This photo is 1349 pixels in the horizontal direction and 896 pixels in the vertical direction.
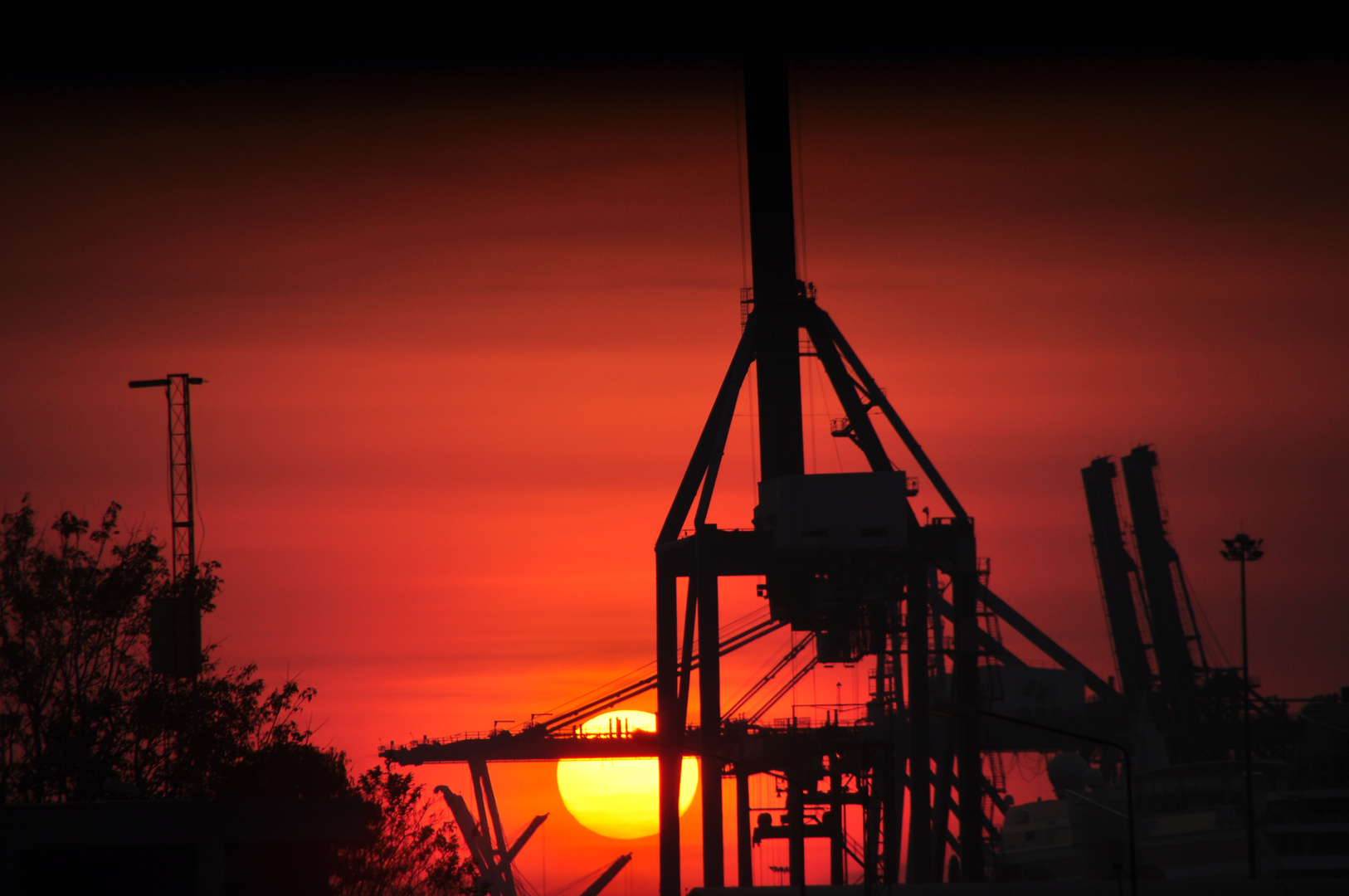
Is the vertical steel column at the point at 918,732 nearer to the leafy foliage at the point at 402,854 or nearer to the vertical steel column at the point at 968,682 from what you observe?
the vertical steel column at the point at 968,682

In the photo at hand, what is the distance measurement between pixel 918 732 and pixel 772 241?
80.8 ft

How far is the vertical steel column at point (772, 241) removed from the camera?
74000 millimetres

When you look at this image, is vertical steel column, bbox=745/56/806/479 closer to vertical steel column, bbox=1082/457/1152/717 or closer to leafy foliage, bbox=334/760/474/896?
leafy foliage, bbox=334/760/474/896

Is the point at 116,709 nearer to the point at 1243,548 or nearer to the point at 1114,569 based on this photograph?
the point at 1243,548

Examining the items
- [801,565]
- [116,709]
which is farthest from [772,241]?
[116,709]

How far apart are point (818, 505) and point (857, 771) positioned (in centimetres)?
1326

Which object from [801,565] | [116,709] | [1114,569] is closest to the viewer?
[116,709]

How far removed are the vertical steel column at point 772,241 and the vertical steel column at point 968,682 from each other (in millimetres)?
10249

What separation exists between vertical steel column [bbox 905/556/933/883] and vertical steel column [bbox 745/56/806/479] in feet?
34.9

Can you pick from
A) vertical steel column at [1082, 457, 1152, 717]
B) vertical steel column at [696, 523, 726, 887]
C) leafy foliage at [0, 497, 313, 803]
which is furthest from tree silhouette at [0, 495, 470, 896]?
vertical steel column at [1082, 457, 1152, 717]

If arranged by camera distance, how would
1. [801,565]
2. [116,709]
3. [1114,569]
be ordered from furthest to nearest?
1. [1114,569]
2. [801,565]
3. [116,709]

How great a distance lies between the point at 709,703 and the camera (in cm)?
7219

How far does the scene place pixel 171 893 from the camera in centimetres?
3247

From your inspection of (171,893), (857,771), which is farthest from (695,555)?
(171,893)
